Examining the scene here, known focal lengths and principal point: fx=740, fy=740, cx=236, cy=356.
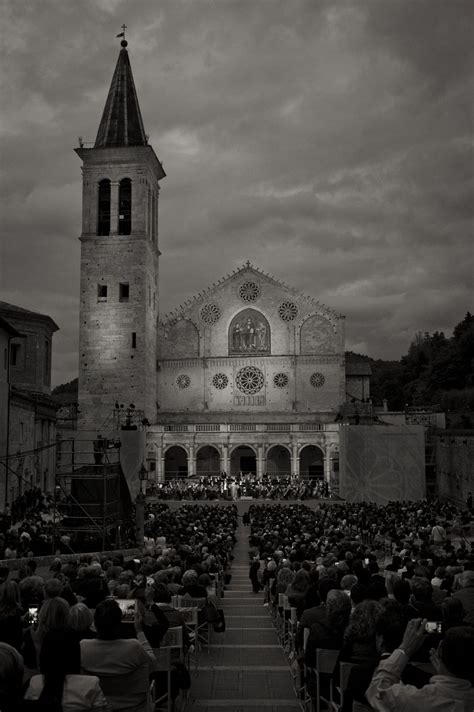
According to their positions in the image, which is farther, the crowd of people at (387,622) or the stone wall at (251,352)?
the stone wall at (251,352)

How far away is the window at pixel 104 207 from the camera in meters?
56.5

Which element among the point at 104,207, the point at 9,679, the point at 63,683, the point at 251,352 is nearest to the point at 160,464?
the point at 251,352

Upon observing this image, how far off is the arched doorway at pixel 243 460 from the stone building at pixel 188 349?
0.35 ft

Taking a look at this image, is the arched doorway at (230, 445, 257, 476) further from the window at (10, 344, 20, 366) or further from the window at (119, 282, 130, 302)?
the window at (10, 344, 20, 366)

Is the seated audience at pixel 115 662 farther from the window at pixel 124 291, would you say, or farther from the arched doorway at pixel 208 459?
the window at pixel 124 291

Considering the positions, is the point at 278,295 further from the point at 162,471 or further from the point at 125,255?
the point at 162,471

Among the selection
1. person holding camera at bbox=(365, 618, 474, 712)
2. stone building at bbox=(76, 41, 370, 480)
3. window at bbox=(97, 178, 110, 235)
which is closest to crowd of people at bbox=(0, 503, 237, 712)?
person holding camera at bbox=(365, 618, 474, 712)

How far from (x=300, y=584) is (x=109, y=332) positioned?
45983 millimetres

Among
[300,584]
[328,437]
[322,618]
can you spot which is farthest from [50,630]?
[328,437]

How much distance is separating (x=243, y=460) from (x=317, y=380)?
828 centimetres

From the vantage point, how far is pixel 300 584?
32.8 feet

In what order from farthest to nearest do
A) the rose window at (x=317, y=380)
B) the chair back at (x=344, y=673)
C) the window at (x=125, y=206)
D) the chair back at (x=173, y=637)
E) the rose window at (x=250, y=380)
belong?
the window at (x=125, y=206) < the rose window at (x=250, y=380) < the rose window at (x=317, y=380) < the chair back at (x=173, y=637) < the chair back at (x=344, y=673)

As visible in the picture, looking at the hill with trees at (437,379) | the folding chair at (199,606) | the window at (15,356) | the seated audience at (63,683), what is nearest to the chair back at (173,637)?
the folding chair at (199,606)

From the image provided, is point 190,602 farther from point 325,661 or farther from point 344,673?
point 344,673
